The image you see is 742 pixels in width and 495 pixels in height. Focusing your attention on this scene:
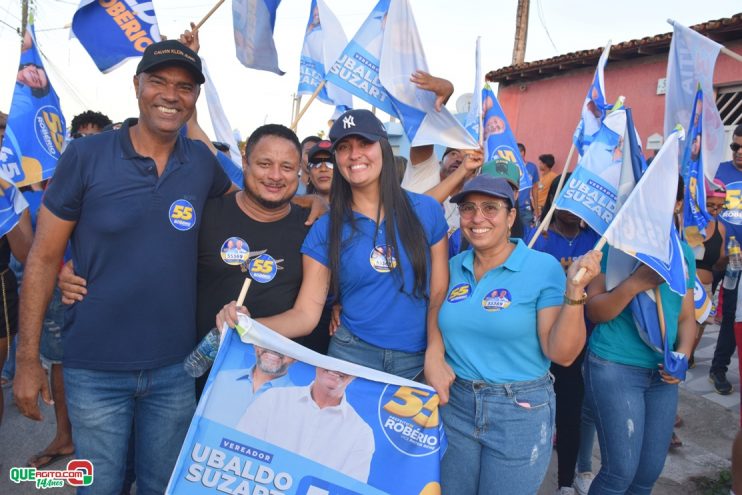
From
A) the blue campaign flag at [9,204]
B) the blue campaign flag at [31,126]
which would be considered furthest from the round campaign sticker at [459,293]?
the blue campaign flag at [31,126]

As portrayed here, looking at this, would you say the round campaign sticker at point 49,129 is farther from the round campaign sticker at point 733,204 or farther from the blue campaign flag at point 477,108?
the round campaign sticker at point 733,204

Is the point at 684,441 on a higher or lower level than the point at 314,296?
lower

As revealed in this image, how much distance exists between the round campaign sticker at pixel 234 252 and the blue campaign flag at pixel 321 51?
3265mm

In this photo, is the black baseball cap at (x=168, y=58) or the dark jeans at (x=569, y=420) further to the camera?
the dark jeans at (x=569, y=420)

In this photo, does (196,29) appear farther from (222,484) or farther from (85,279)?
(222,484)

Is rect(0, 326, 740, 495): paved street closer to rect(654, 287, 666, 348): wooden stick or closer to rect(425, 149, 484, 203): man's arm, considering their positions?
rect(654, 287, 666, 348): wooden stick

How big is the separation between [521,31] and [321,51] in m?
11.6

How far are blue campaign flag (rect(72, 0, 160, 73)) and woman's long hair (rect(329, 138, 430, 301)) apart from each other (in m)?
2.15

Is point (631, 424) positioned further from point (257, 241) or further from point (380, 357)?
point (257, 241)

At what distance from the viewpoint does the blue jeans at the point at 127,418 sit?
2.22 meters

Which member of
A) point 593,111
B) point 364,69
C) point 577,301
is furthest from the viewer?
point 593,111

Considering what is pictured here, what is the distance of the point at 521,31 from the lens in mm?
15781

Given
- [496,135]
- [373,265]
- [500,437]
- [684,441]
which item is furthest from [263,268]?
[684,441]

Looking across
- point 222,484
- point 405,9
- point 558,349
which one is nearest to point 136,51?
point 405,9
